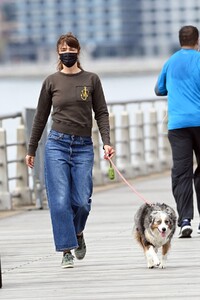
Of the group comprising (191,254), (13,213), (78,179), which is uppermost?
(78,179)

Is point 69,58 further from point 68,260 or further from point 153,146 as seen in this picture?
point 153,146

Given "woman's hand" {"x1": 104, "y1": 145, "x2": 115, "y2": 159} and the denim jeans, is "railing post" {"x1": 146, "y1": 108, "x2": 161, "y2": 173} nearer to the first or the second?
the denim jeans

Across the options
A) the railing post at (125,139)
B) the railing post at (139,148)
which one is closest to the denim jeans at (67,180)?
the railing post at (125,139)

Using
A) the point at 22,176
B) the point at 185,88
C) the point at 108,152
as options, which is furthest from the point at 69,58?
the point at 22,176

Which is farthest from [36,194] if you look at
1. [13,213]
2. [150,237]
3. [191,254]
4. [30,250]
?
[150,237]

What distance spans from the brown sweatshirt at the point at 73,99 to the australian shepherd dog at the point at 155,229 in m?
0.63

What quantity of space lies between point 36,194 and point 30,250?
5.00 m

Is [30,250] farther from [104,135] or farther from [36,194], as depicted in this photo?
[36,194]

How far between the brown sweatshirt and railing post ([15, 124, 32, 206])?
786cm

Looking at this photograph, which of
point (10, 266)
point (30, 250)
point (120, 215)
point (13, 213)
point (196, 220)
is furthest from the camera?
point (13, 213)

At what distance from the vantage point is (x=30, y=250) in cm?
1301

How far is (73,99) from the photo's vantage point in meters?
10.9

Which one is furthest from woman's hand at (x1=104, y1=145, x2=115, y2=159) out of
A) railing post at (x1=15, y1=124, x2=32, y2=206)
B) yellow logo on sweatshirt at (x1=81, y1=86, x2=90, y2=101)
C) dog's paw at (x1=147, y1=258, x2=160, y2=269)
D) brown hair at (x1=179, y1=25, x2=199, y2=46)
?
railing post at (x1=15, y1=124, x2=32, y2=206)

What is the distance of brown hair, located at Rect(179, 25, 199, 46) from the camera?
42.5ft
